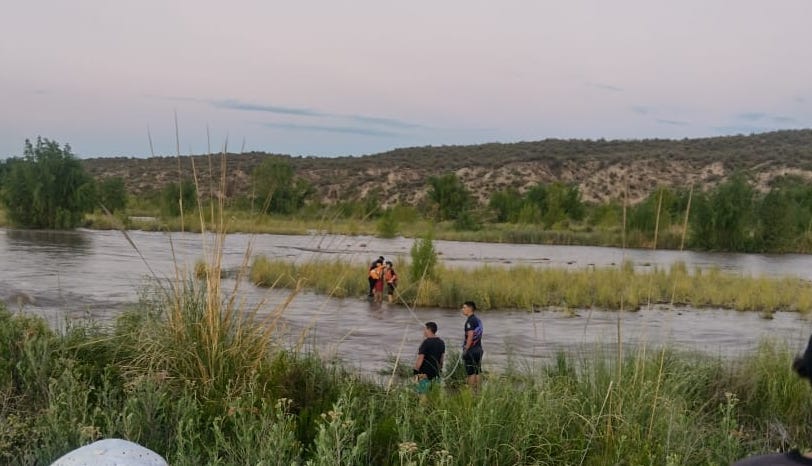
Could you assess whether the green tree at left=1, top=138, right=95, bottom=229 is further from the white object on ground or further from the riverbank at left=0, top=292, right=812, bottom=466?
the white object on ground

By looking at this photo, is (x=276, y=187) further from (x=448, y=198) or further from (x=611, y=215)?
(x=448, y=198)

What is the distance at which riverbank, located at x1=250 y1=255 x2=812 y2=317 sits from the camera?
22.4 metres

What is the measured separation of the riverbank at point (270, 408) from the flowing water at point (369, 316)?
21.0 inches

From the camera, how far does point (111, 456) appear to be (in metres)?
3.13

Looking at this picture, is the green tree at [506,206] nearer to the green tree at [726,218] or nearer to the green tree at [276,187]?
the green tree at [276,187]

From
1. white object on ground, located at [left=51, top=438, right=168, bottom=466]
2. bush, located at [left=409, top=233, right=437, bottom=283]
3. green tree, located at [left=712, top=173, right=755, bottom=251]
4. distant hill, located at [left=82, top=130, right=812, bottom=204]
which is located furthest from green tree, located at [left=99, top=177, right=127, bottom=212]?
white object on ground, located at [left=51, top=438, right=168, bottom=466]

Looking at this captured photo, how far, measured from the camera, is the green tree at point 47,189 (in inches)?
1889

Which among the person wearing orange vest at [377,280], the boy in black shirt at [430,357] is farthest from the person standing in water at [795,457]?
the person wearing orange vest at [377,280]

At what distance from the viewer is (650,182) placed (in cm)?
8619

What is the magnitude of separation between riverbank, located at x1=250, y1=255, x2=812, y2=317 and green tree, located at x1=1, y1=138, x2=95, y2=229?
28.9 meters

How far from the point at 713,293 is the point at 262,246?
23841 mm

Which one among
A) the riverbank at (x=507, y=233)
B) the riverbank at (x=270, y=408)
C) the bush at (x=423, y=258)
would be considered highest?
the riverbank at (x=270, y=408)

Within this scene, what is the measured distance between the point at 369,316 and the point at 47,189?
118 ft

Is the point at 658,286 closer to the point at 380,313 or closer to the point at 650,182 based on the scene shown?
the point at 380,313
